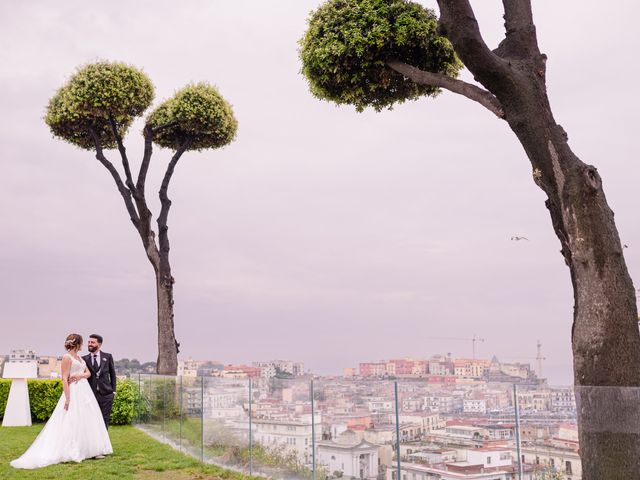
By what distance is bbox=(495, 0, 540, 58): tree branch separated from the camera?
9.87m

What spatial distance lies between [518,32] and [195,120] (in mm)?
14899

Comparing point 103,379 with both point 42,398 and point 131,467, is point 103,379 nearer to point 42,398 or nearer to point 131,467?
point 131,467

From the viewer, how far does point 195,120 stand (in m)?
23.1

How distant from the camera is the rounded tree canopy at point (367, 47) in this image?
1193 cm

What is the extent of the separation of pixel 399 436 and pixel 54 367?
60.5ft

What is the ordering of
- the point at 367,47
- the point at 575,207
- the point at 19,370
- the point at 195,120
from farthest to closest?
the point at 195,120 < the point at 19,370 < the point at 367,47 < the point at 575,207

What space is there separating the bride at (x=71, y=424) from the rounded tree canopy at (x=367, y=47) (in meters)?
6.62

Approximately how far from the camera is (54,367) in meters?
23.8

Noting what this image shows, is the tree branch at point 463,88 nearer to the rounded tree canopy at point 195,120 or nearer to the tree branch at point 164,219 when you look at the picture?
the tree branch at point 164,219

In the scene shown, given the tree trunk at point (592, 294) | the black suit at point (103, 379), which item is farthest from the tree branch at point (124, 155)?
the tree trunk at point (592, 294)

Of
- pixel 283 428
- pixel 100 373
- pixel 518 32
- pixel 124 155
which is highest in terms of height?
pixel 124 155

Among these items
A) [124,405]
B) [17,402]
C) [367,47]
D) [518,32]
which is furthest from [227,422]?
[17,402]

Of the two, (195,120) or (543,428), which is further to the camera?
(195,120)

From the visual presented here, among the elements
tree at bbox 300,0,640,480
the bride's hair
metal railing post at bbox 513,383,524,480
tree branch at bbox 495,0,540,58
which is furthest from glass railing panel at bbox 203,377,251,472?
tree branch at bbox 495,0,540,58
